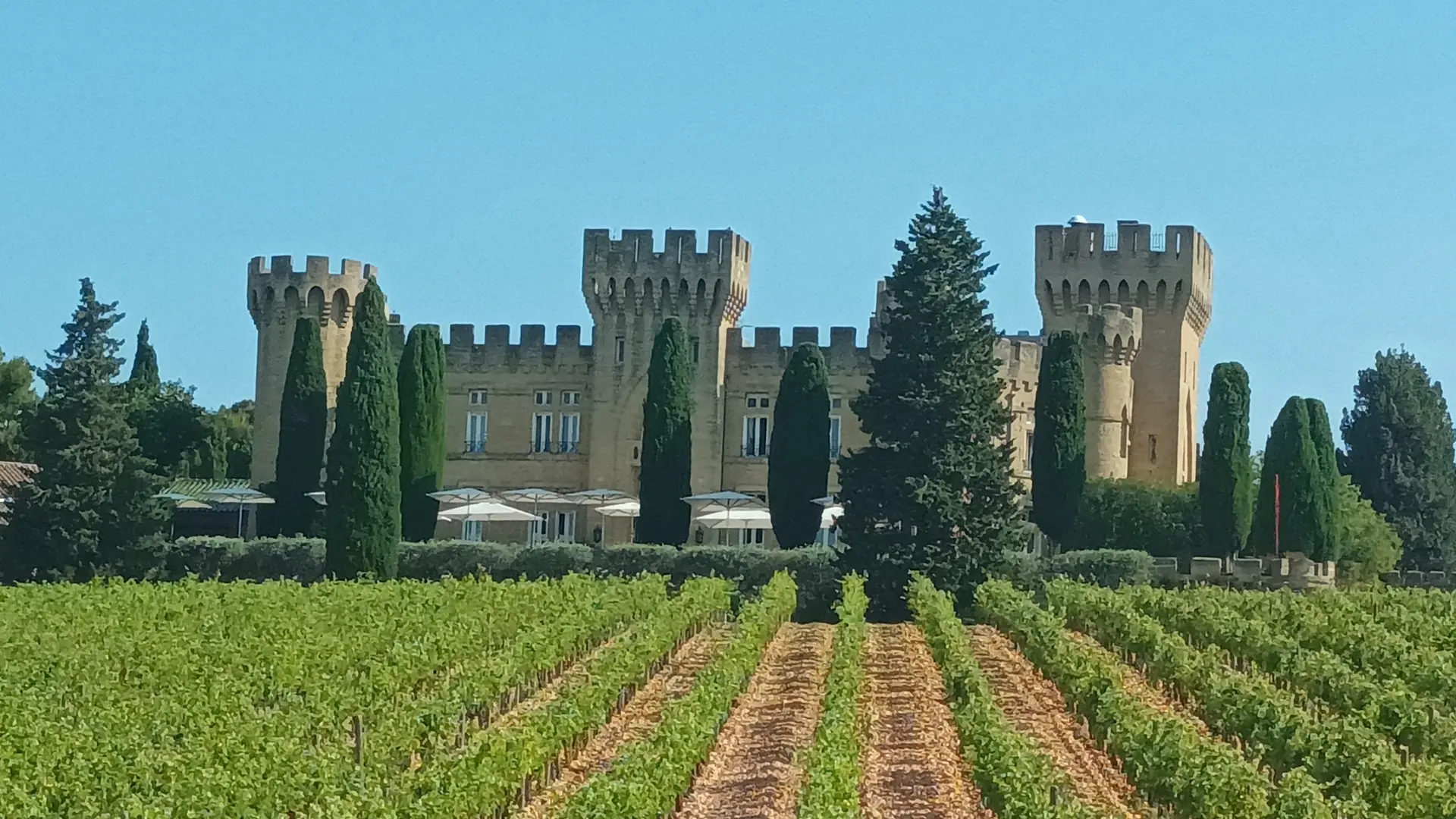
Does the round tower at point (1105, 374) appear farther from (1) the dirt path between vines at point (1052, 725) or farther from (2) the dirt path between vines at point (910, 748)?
(2) the dirt path between vines at point (910, 748)

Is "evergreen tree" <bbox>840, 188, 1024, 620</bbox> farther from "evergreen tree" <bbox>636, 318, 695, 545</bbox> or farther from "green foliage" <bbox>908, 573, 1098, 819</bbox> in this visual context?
"green foliage" <bbox>908, 573, 1098, 819</bbox>

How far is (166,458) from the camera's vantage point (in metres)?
52.6

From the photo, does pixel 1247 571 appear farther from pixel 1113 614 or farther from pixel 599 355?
pixel 599 355

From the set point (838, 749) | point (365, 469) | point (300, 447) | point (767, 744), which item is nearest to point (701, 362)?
point (300, 447)

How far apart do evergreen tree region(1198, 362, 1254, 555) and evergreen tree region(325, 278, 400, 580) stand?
54.3ft

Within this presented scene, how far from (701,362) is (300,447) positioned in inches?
359

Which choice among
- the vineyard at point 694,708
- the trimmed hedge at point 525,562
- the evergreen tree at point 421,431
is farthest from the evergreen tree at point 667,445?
the vineyard at point 694,708

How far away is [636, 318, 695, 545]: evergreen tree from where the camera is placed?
138 feet

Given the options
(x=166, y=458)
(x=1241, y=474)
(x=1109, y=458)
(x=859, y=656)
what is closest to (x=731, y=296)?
(x=1109, y=458)

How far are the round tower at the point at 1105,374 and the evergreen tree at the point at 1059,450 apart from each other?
314 cm

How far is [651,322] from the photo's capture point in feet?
156

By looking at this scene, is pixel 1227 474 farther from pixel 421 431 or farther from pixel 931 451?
pixel 421 431

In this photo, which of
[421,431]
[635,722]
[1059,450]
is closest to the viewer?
[635,722]

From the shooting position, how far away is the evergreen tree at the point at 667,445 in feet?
138
